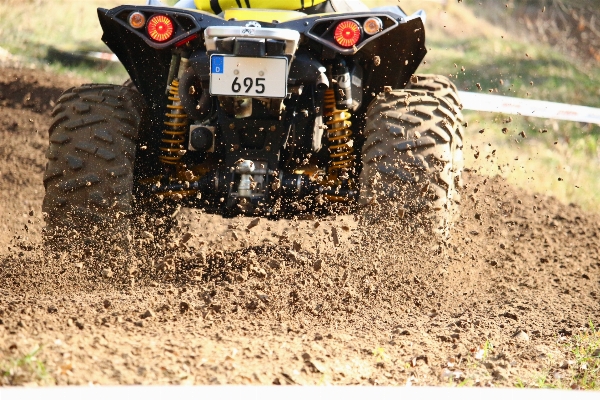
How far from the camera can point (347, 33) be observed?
5238 millimetres

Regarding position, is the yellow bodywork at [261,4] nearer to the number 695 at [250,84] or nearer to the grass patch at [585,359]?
the number 695 at [250,84]

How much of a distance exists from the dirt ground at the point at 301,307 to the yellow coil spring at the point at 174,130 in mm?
500

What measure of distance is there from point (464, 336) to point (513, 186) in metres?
5.29

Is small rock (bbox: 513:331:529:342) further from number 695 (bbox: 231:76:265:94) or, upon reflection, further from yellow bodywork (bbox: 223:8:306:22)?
yellow bodywork (bbox: 223:8:306:22)

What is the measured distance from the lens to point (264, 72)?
5.07 meters

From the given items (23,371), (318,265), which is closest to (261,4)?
(318,265)

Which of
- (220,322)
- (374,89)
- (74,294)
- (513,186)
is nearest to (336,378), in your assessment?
(220,322)

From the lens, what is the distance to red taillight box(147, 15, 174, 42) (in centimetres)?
531

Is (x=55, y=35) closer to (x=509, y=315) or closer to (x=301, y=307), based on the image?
(x=301, y=307)

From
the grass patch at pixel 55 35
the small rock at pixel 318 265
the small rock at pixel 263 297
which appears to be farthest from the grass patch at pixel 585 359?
the grass patch at pixel 55 35

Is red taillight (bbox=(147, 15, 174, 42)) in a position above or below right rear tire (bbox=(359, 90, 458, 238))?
above

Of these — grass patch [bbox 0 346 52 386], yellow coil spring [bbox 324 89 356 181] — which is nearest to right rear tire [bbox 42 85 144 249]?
yellow coil spring [bbox 324 89 356 181]

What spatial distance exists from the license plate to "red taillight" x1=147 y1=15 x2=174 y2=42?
Answer: 402mm

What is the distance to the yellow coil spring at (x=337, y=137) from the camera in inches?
229
